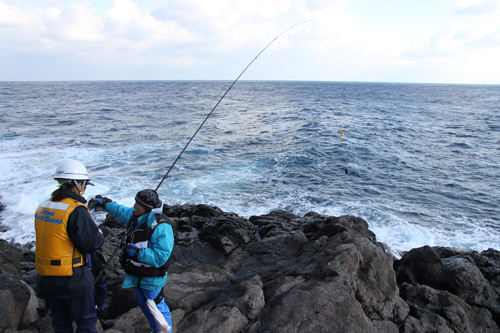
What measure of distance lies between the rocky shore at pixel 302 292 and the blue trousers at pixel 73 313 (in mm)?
520

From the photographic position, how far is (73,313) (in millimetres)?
2660

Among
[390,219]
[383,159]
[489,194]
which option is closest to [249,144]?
[383,159]

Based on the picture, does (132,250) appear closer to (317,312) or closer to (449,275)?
(317,312)

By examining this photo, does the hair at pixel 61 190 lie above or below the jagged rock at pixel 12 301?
above

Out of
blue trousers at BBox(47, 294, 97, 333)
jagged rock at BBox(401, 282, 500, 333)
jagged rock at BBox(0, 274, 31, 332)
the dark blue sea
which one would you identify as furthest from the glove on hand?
the dark blue sea

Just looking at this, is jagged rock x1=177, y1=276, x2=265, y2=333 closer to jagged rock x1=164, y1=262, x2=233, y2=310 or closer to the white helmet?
jagged rock x1=164, y1=262, x2=233, y2=310

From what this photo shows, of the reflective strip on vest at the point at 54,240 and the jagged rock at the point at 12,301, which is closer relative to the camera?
the reflective strip on vest at the point at 54,240

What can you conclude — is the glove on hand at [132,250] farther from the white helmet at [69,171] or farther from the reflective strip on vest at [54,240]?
the white helmet at [69,171]

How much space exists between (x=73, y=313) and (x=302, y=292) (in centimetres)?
250

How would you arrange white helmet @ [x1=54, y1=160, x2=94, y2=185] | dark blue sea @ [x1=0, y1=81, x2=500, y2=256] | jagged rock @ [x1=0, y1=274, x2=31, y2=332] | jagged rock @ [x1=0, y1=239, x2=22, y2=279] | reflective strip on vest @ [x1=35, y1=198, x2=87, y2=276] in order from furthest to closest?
dark blue sea @ [x1=0, y1=81, x2=500, y2=256]
jagged rock @ [x1=0, y1=239, x2=22, y2=279]
jagged rock @ [x1=0, y1=274, x2=31, y2=332]
white helmet @ [x1=54, y1=160, x2=94, y2=185]
reflective strip on vest @ [x1=35, y1=198, x2=87, y2=276]

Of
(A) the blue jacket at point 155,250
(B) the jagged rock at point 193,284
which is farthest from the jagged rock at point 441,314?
(A) the blue jacket at point 155,250

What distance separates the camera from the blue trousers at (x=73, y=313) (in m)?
2.65

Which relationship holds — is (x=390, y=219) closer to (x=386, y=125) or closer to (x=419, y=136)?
(x=419, y=136)

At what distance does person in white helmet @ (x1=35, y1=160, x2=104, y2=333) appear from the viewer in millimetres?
2480
